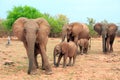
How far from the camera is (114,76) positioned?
35.8ft

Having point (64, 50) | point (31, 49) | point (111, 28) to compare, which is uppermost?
point (111, 28)

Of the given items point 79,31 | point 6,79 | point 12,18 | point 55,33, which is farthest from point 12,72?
point 55,33

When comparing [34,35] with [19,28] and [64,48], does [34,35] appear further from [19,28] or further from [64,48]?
[64,48]

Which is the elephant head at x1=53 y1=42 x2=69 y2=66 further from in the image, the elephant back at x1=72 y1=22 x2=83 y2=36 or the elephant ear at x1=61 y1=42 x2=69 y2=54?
the elephant back at x1=72 y1=22 x2=83 y2=36

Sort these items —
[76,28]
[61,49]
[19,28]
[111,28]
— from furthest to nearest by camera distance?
[111,28]
[76,28]
[61,49]
[19,28]

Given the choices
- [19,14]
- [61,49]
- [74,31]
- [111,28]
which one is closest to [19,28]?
→ [61,49]

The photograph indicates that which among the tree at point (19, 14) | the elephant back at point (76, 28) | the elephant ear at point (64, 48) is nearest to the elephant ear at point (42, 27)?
the elephant ear at point (64, 48)

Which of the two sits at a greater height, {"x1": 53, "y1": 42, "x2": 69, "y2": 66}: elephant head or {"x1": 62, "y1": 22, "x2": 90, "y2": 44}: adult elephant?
{"x1": 62, "y1": 22, "x2": 90, "y2": 44}: adult elephant

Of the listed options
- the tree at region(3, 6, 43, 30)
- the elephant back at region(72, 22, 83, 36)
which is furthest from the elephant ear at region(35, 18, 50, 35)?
the tree at region(3, 6, 43, 30)

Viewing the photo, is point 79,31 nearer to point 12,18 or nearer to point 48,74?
point 48,74

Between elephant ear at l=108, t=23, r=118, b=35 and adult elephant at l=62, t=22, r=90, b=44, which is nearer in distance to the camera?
adult elephant at l=62, t=22, r=90, b=44

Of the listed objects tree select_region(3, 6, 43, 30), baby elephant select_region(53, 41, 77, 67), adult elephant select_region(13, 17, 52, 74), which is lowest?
baby elephant select_region(53, 41, 77, 67)

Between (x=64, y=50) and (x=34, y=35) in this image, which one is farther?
(x=64, y=50)

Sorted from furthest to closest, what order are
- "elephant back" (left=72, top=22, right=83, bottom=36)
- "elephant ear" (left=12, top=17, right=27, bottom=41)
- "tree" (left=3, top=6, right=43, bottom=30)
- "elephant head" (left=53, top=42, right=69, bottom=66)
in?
"tree" (left=3, top=6, right=43, bottom=30)
"elephant back" (left=72, top=22, right=83, bottom=36)
"elephant head" (left=53, top=42, right=69, bottom=66)
"elephant ear" (left=12, top=17, right=27, bottom=41)
